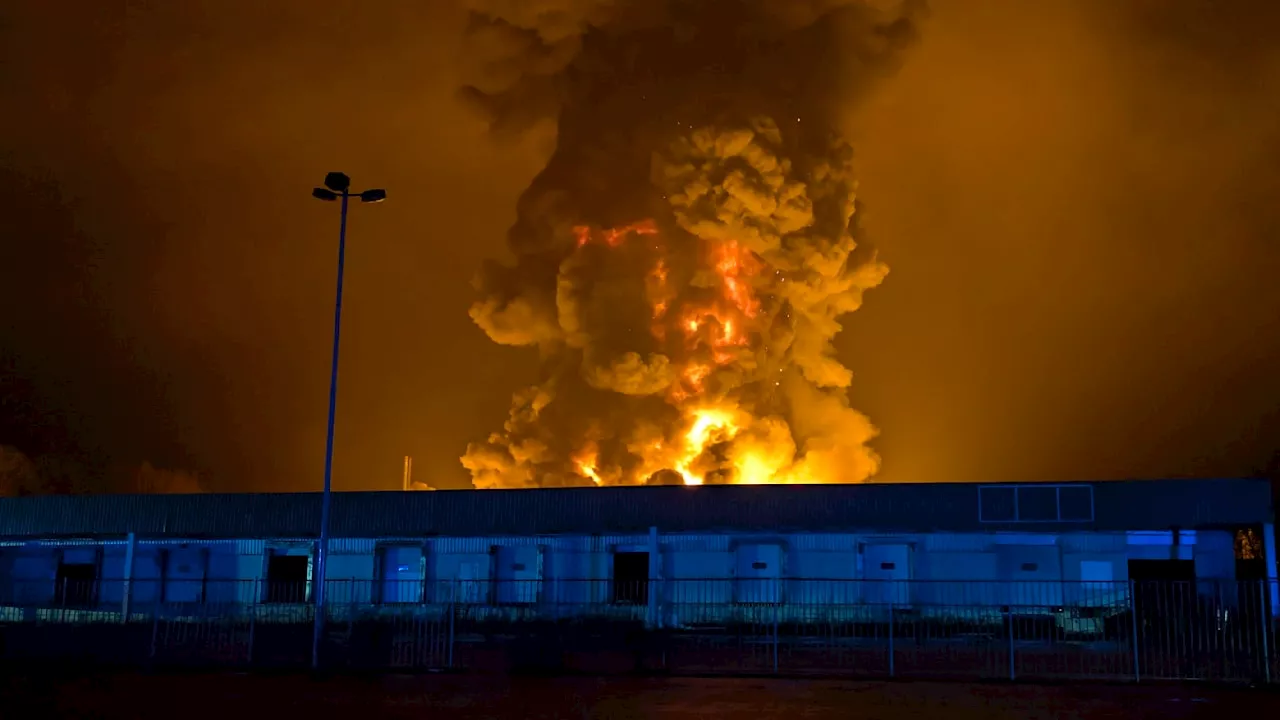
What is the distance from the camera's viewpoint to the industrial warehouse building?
31938 mm

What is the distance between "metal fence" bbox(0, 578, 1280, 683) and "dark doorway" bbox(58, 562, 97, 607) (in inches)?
4.5

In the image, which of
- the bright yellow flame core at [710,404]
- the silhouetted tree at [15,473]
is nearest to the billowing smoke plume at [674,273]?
the bright yellow flame core at [710,404]

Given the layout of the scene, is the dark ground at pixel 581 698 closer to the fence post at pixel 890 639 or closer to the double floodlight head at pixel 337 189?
the fence post at pixel 890 639

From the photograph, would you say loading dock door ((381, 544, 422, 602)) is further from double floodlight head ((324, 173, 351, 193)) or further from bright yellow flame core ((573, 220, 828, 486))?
double floodlight head ((324, 173, 351, 193))

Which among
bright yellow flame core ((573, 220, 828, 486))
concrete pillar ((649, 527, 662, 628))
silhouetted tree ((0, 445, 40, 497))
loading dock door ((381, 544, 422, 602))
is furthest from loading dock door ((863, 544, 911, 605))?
silhouetted tree ((0, 445, 40, 497))

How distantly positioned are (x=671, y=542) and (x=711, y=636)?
380 inches

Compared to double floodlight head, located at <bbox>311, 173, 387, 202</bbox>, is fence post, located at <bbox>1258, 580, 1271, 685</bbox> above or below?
below

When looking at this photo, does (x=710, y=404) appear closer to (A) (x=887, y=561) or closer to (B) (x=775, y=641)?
(A) (x=887, y=561)

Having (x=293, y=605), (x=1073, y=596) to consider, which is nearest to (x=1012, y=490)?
(x=1073, y=596)

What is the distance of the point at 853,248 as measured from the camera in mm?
47094

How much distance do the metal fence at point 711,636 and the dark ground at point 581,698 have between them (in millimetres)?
1025

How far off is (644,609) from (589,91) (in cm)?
2373

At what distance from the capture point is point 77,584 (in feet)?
102

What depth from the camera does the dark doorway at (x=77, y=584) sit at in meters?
28.9
